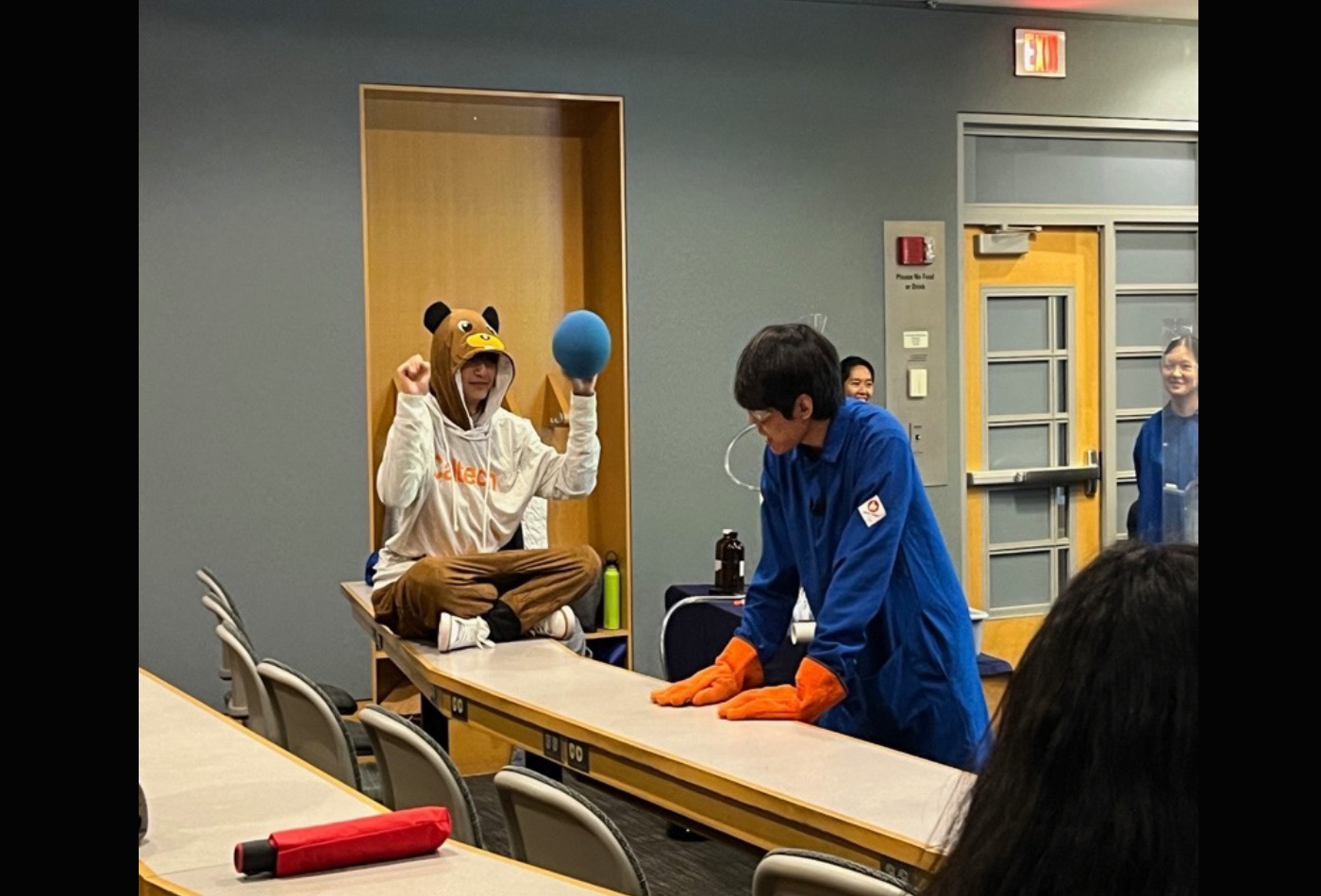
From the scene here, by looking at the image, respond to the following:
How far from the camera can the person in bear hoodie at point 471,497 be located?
3693 mm

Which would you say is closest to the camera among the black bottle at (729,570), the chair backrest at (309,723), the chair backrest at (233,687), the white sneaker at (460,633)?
the chair backrest at (309,723)

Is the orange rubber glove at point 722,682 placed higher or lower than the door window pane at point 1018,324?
lower

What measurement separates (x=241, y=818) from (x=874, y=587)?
119 cm

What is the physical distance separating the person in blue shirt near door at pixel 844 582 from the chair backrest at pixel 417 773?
0.62 metres

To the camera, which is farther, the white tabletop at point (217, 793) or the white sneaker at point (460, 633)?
the white sneaker at point (460, 633)

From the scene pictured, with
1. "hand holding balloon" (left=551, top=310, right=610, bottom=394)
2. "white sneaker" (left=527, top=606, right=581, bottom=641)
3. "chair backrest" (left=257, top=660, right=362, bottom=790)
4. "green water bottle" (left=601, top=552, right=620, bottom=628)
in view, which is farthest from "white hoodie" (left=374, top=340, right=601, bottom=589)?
"green water bottle" (left=601, top=552, right=620, bottom=628)

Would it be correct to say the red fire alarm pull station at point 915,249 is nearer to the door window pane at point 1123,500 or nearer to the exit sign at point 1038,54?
the exit sign at point 1038,54

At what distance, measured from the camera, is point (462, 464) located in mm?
4141

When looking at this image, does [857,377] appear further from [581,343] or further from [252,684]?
[252,684]

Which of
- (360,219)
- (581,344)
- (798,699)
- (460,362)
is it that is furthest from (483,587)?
(360,219)

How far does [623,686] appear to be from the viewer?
323cm

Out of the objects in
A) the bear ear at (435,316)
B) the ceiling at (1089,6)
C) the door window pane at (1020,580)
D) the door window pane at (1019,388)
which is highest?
the ceiling at (1089,6)

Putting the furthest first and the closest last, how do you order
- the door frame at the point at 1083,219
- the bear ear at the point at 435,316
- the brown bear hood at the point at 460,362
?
1. the door frame at the point at 1083,219
2. the bear ear at the point at 435,316
3. the brown bear hood at the point at 460,362

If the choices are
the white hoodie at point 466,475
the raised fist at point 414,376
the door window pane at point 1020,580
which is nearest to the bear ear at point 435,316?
the white hoodie at point 466,475
